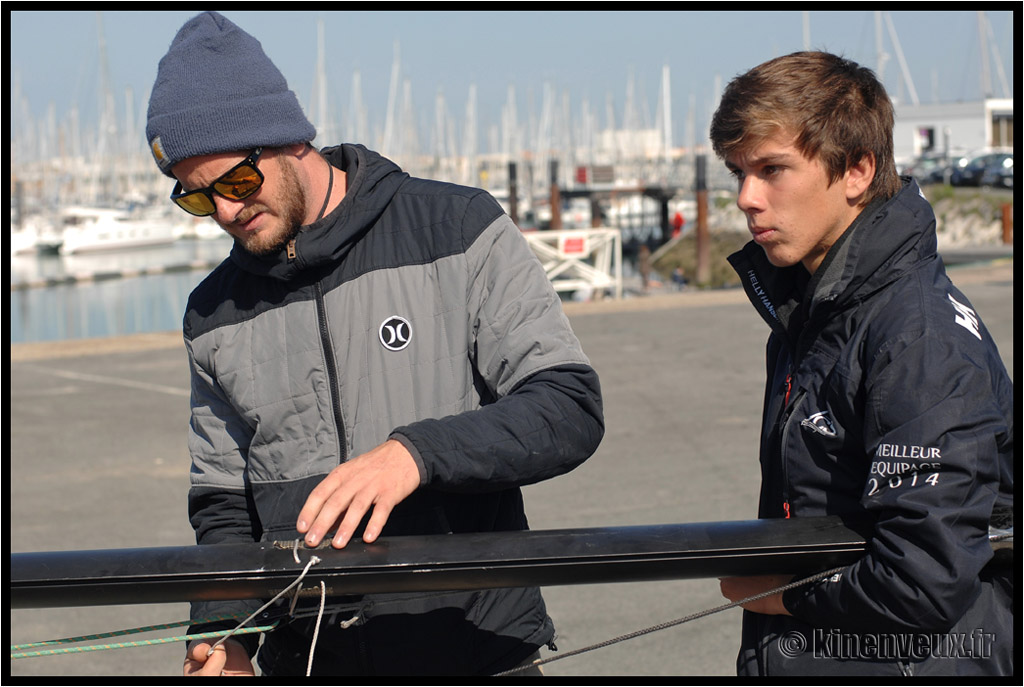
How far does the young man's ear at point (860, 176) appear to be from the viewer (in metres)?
1.90

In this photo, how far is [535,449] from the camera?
1.84 meters

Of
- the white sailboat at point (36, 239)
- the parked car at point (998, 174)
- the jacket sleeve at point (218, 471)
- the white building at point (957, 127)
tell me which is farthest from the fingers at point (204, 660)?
the white building at point (957, 127)

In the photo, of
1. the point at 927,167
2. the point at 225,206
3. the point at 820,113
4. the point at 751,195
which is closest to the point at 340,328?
the point at 225,206

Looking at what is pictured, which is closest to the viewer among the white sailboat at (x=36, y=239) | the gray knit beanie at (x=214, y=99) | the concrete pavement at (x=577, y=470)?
the gray knit beanie at (x=214, y=99)

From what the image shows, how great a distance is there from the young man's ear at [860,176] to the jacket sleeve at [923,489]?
325 millimetres

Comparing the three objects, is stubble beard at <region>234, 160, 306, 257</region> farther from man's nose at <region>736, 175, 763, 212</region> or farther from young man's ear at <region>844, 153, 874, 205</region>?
young man's ear at <region>844, 153, 874, 205</region>

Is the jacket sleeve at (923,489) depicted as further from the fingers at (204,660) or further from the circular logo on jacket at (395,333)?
the fingers at (204,660)

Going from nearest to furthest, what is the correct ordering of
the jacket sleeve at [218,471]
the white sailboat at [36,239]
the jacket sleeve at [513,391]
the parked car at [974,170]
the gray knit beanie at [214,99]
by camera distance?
1. the jacket sleeve at [513,391]
2. the gray knit beanie at [214,99]
3. the jacket sleeve at [218,471]
4. the parked car at [974,170]
5. the white sailboat at [36,239]

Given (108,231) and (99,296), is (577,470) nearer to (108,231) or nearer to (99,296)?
(99,296)

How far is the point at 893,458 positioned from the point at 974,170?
46215 millimetres

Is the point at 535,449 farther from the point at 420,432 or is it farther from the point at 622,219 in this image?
the point at 622,219

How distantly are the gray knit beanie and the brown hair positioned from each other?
2.93 feet

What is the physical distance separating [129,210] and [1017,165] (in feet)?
254

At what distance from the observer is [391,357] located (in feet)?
7.16
